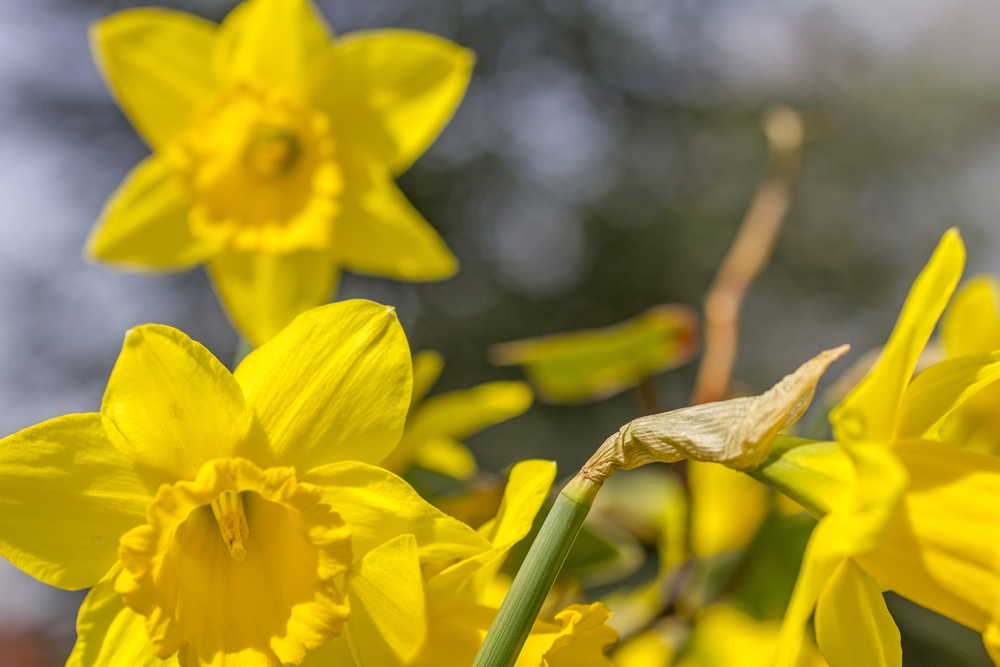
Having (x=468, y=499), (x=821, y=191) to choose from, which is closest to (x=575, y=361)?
(x=468, y=499)

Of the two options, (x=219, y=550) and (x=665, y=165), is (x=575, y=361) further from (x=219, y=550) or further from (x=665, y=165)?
(x=665, y=165)

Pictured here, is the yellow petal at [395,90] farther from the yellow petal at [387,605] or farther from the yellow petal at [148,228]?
the yellow petal at [387,605]

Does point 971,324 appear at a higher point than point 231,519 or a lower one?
higher

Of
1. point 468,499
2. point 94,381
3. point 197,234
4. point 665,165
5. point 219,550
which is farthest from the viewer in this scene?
point 665,165

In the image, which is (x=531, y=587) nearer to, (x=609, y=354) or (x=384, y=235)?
(x=609, y=354)

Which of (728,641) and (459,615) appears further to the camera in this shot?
(728,641)

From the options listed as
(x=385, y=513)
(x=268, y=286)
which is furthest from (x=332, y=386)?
(x=268, y=286)

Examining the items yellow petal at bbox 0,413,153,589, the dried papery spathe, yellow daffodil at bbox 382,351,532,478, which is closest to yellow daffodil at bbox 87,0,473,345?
yellow daffodil at bbox 382,351,532,478
